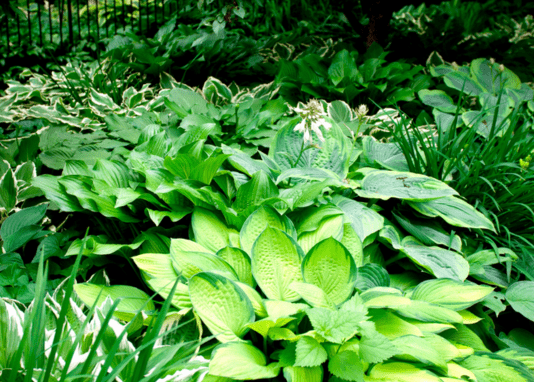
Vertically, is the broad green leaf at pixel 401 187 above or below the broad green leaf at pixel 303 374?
above

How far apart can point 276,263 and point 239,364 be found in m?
0.43

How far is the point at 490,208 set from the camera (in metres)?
2.15

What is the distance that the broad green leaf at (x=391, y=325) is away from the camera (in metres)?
1.43

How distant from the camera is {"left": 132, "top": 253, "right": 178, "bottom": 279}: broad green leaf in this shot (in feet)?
5.15

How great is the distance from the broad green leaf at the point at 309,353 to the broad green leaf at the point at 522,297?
973mm

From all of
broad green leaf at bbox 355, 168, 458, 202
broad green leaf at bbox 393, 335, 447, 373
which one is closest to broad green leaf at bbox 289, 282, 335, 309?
broad green leaf at bbox 393, 335, 447, 373

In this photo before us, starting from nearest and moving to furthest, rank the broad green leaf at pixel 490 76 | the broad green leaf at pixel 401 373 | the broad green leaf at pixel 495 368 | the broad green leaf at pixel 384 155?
the broad green leaf at pixel 401 373
the broad green leaf at pixel 495 368
the broad green leaf at pixel 384 155
the broad green leaf at pixel 490 76

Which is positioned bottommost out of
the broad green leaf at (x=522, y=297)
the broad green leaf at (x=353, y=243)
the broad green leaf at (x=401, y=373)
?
the broad green leaf at (x=522, y=297)

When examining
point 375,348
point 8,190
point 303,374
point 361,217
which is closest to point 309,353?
point 303,374

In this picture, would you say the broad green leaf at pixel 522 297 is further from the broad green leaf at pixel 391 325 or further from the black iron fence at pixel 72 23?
the black iron fence at pixel 72 23

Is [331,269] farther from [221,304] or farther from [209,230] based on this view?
[209,230]

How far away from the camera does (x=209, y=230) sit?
177 centimetres

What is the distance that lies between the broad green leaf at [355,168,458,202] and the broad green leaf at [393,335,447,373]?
A: 0.71m

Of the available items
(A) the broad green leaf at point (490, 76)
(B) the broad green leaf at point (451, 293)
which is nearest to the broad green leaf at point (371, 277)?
(B) the broad green leaf at point (451, 293)
